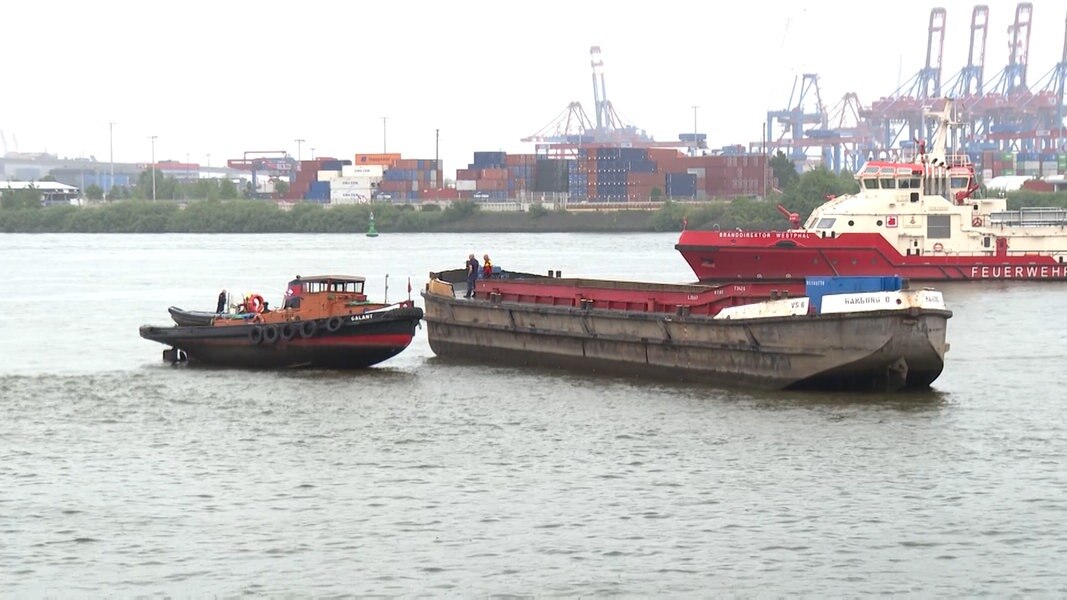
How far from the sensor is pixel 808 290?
30641mm

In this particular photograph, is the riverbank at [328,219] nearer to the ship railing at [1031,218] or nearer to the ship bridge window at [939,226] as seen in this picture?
the ship railing at [1031,218]

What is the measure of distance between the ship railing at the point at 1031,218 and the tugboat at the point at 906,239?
53mm

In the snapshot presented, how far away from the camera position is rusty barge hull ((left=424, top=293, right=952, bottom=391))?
30.2 meters

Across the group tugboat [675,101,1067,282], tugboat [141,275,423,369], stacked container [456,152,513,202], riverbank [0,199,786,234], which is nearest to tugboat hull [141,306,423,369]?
tugboat [141,275,423,369]

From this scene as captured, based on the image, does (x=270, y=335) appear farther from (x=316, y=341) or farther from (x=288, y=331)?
(x=316, y=341)

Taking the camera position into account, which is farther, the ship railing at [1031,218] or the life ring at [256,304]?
the ship railing at [1031,218]

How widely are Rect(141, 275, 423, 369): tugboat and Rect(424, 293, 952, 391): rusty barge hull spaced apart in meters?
2.77

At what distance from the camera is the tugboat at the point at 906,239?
5888 cm

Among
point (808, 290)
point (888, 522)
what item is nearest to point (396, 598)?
point (888, 522)

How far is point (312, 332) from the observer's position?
119 ft

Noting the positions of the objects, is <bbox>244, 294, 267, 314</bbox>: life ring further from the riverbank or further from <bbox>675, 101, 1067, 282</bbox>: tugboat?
the riverbank

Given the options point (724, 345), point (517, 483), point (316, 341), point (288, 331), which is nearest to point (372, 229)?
point (288, 331)

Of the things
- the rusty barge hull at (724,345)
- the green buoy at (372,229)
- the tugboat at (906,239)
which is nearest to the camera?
the rusty barge hull at (724,345)

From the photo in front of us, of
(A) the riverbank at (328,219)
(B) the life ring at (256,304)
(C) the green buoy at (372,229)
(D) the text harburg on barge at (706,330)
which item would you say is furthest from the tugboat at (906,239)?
(C) the green buoy at (372,229)
